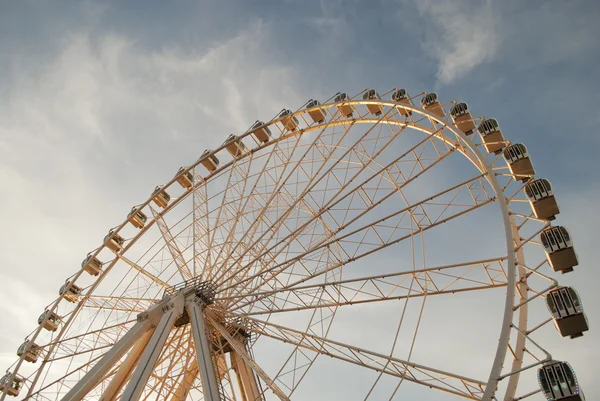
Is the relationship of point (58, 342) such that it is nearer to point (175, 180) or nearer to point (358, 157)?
point (175, 180)

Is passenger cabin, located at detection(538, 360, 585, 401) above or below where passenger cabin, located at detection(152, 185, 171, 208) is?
below

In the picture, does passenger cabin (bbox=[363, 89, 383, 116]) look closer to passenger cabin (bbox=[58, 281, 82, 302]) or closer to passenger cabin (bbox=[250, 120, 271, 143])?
passenger cabin (bbox=[250, 120, 271, 143])

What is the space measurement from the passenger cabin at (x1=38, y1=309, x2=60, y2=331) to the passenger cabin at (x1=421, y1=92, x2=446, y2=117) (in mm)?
18967

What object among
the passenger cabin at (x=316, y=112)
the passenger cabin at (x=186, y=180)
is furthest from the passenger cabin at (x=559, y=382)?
the passenger cabin at (x=186, y=180)

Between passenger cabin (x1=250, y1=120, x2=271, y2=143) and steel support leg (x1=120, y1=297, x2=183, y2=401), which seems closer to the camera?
steel support leg (x1=120, y1=297, x2=183, y2=401)

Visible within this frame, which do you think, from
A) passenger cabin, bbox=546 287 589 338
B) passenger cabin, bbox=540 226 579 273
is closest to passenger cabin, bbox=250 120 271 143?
passenger cabin, bbox=540 226 579 273

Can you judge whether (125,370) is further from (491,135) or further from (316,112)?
(491,135)

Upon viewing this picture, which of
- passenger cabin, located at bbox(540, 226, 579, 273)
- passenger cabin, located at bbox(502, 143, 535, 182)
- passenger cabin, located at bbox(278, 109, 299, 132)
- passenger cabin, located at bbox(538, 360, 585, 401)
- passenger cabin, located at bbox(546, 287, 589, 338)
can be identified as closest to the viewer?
passenger cabin, located at bbox(538, 360, 585, 401)

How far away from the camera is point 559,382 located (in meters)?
10.2

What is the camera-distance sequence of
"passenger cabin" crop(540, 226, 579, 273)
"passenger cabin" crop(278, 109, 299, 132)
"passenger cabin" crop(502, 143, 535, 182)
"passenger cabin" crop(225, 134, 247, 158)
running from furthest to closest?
1. "passenger cabin" crop(225, 134, 247, 158)
2. "passenger cabin" crop(278, 109, 299, 132)
3. "passenger cabin" crop(502, 143, 535, 182)
4. "passenger cabin" crop(540, 226, 579, 273)

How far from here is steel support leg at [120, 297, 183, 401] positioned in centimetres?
1398

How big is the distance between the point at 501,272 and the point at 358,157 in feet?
26.5

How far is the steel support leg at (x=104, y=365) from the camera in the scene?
15005 mm

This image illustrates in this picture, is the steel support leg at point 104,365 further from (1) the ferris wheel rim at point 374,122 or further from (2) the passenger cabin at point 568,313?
(2) the passenger cabin at point 568,313
